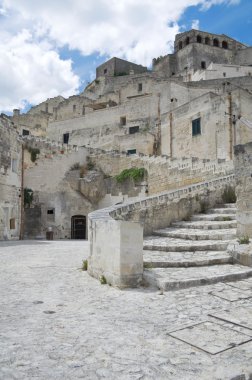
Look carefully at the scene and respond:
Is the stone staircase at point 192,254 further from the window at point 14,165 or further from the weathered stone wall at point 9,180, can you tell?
the window at point 14,165

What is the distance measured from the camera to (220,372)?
293 centimetres

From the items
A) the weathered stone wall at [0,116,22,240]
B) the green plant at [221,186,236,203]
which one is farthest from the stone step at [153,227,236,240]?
the weathered stone wall at [0,116,22,240]

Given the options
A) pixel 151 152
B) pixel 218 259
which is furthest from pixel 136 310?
pixel 151 152

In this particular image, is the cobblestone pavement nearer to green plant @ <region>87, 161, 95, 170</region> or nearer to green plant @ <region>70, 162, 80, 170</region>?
green plant @ <region>70, 162, 80, 170</region>

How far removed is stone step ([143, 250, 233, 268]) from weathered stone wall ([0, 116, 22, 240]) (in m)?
11.5

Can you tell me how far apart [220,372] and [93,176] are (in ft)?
65.7

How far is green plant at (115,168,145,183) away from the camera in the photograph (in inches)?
827

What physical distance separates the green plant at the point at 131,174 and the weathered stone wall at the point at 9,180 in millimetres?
6158

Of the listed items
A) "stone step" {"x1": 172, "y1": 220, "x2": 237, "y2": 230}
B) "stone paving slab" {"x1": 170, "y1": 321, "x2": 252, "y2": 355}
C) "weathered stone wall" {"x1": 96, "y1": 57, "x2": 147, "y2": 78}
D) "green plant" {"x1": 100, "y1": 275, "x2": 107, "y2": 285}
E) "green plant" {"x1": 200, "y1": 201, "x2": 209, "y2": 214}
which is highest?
"weathered stone wall" {"x1": 96, "y1": 57, "x2": 147, "y2": 78}

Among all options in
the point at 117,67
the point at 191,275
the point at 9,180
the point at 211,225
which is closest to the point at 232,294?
the point at 191,275

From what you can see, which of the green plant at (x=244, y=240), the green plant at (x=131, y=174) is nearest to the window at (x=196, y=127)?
the green plant at (x=131, y=174)

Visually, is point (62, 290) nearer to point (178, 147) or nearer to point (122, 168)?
point (122, 168)

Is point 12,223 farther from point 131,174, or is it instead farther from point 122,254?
point 122,254

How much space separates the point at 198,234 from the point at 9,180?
1196cm
